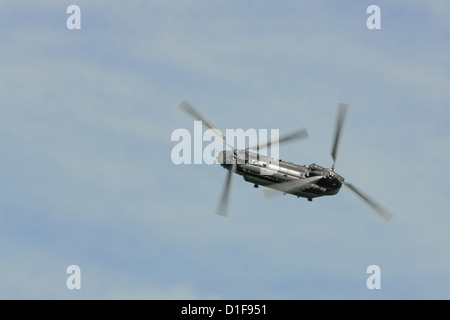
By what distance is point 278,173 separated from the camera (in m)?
171

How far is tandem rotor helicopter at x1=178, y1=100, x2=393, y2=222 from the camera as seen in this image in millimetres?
170000

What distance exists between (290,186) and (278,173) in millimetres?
2227

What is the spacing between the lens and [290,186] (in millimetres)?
171625

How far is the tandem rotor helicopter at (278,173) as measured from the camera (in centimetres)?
17000

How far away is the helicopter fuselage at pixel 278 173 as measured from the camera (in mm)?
170125

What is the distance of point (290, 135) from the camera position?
559 ft

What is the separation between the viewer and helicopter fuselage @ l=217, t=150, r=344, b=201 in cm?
17012

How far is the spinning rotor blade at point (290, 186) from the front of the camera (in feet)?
560
